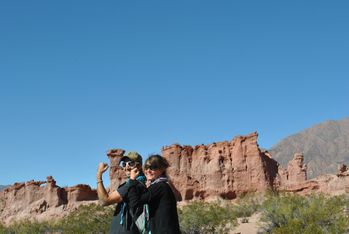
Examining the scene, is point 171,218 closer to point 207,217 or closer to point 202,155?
point 207,217

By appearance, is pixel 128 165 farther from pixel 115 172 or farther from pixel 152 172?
pixel 115 172

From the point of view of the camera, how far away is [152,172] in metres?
4.32

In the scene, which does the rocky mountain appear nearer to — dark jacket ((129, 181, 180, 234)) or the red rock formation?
the red rock formation

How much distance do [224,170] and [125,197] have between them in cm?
4446

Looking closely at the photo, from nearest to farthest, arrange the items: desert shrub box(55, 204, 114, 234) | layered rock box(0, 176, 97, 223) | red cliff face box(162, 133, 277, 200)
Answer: desert shrub box(55, 204, 114, 234)
red cliff face box(162, 133, 277, 200)
layered rock box(0, 176, 97, 223)

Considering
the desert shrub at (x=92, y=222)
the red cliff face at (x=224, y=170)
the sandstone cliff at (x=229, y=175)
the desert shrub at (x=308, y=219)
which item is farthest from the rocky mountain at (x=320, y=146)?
the desert shrub at (x=308, y=219)

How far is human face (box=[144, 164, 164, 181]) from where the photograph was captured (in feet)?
14.2

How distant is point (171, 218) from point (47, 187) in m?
56.1

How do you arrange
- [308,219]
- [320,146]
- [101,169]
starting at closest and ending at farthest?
[101,169] < [308,219] < [320,146]

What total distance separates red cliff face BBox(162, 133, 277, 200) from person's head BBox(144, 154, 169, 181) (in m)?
41.3

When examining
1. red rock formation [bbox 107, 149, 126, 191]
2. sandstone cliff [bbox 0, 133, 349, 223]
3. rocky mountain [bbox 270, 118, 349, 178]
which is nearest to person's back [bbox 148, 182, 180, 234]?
sandstone cliff [bbox 0, 133, 349, 223]

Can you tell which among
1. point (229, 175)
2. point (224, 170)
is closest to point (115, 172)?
point (224, 170)

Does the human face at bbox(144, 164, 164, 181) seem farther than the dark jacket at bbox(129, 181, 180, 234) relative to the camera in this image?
Yes

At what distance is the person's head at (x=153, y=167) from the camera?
4324 millimetres
